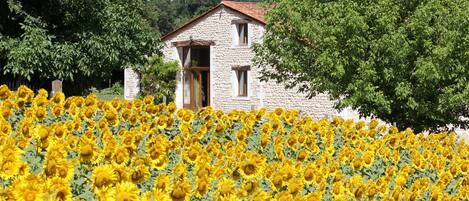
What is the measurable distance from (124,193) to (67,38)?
16.6m

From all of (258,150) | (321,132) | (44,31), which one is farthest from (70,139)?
(44,31)

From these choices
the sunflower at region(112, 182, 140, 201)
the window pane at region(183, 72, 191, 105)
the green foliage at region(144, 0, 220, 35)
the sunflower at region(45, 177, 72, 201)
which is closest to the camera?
the sunflower at region(112, 182, 140, 201)

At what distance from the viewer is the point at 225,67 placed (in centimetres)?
3167

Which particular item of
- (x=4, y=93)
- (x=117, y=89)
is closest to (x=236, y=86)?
(x=117, y=89)

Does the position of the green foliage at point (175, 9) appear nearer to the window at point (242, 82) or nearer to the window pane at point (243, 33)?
the window pane at point (243, 33)

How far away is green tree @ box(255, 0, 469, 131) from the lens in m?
13.8

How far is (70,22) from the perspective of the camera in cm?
1908

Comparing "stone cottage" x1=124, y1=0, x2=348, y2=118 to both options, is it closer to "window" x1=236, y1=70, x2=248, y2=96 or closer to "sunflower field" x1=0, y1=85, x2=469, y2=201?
"window" x1=236, y1=70, x2=248, y2=96

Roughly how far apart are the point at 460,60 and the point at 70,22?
10026mm

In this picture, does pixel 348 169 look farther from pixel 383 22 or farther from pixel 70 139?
pixel 383 22

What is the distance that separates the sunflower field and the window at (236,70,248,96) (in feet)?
72.0

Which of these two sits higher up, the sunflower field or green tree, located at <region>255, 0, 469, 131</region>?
green tree, located at <region>255, 0, 469, 131</region>

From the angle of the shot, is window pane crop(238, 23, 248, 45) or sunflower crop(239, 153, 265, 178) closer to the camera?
sunflower crop(239, 153, 265, 178)

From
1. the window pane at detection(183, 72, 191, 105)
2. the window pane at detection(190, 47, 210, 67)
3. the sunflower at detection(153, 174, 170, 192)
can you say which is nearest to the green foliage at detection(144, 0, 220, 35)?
the window pane at detection(183, 72, 191, 105)
